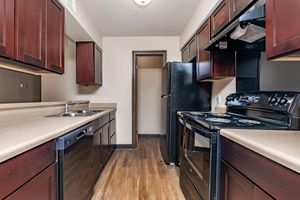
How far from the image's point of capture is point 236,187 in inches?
50.6

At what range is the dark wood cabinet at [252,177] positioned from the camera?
84cm

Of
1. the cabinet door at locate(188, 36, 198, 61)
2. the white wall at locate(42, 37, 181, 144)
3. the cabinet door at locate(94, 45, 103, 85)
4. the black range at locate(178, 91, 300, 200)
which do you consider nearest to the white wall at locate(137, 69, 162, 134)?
the white wall at locate(42, 37, 181, 144)

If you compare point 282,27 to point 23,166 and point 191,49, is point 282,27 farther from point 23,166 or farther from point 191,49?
point 191,49

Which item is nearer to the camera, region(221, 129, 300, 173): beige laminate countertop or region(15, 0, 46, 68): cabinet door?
region(221, 129, 300, 173): beige laminate countertop

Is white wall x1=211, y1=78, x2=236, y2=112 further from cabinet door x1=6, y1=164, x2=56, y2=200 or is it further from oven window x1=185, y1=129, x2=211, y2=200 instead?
cabinet door x1=6, y1=164, x2=56, y2=200

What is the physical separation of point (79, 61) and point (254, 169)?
3.55 meters

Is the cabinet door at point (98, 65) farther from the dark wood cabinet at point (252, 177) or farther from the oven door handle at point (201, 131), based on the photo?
the dark wood cabinet at point (252, 177)

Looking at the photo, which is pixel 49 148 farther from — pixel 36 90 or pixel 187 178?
pixel 36 90

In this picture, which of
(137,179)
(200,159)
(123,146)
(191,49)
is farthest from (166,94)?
(200,159)

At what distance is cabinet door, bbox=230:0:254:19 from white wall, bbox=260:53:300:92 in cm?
61

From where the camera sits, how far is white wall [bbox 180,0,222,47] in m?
2.57

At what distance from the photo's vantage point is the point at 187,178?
7.71ft

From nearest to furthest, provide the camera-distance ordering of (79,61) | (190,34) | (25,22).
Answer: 1. (25,22)
2. (190,34)
3. (79,61)

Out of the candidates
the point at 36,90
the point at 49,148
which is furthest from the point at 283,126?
the point at 36,90
